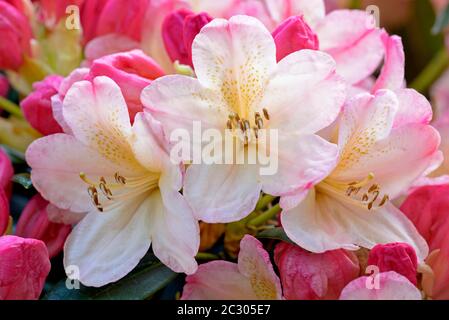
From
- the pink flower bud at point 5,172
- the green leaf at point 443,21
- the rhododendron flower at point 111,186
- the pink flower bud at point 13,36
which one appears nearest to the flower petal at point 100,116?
the rhododendron flower at point 111,186

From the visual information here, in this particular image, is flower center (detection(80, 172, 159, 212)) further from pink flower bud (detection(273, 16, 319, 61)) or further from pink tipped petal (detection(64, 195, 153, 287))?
pink flower bud (detection(273, 16, 319, 61))

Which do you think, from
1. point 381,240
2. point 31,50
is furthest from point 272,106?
point 31,50

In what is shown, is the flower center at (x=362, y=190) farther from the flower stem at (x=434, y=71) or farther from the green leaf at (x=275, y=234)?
the flower stem at (x=434, y=71)

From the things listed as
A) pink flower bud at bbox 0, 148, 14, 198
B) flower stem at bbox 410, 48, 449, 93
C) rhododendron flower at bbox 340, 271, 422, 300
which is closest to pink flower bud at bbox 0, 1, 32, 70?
pink flower bud at bbox 0, 148, 14, 198

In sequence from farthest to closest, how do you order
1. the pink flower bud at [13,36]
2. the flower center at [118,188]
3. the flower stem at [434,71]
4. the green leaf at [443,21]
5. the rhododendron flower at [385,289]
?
1. the flower stem at [434,71]
2. the green leaf at [443,21]
3. the pink flower bud at [13,36]
4. the flower center at [118,188]
5. the rhododendron flower at [385,289]

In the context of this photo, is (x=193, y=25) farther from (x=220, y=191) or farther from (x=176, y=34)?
(x=220, y=191)

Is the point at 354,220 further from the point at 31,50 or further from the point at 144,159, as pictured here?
the point at 31,50
